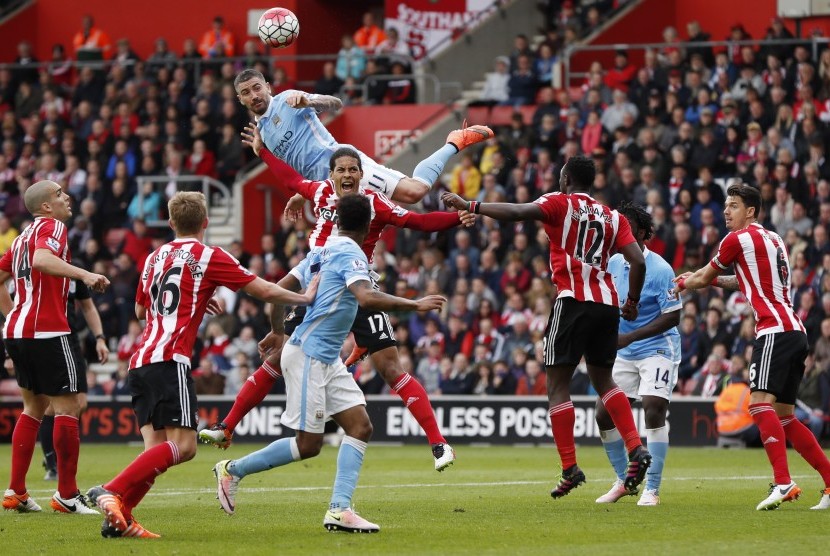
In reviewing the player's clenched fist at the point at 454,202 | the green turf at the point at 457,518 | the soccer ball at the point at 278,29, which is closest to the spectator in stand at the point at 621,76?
the green turf at the point at 457,518

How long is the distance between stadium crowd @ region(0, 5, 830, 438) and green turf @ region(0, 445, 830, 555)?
537cm

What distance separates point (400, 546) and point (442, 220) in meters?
2.96

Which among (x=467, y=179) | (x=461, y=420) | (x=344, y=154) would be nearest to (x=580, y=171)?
(x=344, y=154)

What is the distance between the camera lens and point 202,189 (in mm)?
27516

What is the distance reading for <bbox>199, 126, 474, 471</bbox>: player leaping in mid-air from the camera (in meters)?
11.0

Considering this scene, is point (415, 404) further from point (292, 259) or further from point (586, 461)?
point (292, 259)

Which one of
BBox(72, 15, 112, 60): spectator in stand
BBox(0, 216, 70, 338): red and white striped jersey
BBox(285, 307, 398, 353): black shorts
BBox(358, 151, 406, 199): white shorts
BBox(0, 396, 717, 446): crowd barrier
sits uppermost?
BBox(72, 15, 112, 60): spectator in stand

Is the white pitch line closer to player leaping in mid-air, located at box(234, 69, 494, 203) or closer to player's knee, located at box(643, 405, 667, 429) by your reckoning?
player's knee, located at box(643, 405, 667, 429)

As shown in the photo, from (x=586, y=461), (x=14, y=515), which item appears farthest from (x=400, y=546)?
(x=586, y=461)

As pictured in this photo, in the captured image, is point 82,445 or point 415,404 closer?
point 415,404

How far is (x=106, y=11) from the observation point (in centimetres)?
3281

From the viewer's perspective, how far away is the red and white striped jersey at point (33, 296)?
11.1 meters

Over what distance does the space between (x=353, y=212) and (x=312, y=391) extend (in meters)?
1.16

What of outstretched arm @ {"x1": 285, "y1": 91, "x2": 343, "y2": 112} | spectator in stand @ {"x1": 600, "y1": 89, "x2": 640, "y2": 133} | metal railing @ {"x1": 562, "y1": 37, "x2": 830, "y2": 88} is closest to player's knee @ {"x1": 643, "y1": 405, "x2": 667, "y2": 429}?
outstretched arm @ {"x1": 285, "y1": 91, "x2": 343, "y2": 112}
